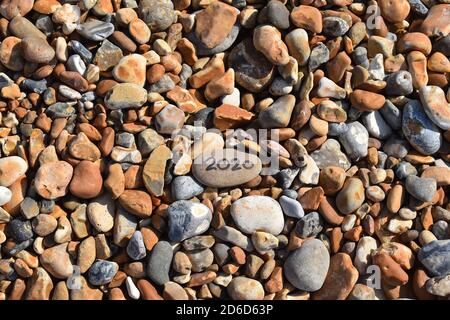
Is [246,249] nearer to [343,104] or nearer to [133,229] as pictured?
[133,229]

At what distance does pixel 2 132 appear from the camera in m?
1.79

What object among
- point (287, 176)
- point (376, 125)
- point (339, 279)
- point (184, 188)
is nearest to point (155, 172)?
→ point (184, 188)

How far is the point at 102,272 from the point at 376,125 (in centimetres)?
103

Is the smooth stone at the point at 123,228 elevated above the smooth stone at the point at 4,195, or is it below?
below

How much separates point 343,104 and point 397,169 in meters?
0.29

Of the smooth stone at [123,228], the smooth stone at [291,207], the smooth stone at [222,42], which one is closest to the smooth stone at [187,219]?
the smooth stone at [123,228]

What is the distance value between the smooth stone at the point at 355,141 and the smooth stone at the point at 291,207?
0.27 metres

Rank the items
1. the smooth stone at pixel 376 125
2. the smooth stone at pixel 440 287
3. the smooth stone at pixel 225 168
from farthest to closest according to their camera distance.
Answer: the smooth stone at pixel 376 125
the smooth stone at pixel 225 168
the smooth stone at pixel 440 287

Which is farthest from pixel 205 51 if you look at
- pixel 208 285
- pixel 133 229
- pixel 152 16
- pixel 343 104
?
pixel 208 285

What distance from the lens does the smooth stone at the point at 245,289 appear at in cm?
162

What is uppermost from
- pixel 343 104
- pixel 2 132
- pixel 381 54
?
pixel 381 54

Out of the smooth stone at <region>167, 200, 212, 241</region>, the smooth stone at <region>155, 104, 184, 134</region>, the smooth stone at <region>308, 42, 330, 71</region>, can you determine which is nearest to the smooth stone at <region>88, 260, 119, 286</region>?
the smooth stone at <region>167, 200, 212, 241</region>

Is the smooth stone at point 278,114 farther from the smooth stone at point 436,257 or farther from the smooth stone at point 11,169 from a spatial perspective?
the smooth stone at point 11,169

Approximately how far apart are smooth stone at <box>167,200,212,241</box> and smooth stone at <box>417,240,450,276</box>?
2.25ft
